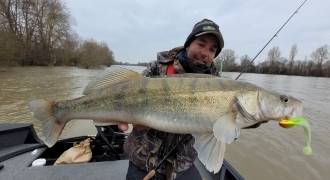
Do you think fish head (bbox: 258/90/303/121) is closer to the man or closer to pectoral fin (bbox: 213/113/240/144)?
pectoral fin (bbox: 213/113/240/144)

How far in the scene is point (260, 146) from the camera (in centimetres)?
957

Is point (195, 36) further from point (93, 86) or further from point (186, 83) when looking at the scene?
point (93, 86)

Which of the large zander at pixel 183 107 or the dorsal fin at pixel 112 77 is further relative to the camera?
the dorsal fin at pixel 112 77

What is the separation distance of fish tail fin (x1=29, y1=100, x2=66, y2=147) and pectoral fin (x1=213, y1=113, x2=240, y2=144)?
1.36 metres

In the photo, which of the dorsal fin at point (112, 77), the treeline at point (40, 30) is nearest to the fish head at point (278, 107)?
the dorsal fin at point (112, 77)

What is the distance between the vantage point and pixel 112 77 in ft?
7.94

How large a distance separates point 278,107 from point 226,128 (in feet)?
1.50

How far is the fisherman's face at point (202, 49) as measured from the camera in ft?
8.29

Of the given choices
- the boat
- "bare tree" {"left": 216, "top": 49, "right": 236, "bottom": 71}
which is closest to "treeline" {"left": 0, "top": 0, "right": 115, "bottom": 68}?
"bare tree" {"left": 216, "top": 49, "right": 236, "bottom": 71}

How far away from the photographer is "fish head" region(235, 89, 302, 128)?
6.82 ft

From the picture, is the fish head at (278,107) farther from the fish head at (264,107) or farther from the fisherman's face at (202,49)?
the fisherman's face at (202,49)

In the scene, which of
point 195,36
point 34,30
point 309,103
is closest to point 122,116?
point 195,36

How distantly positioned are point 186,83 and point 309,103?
1807 cm

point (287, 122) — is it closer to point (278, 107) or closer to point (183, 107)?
point (278, 107)
